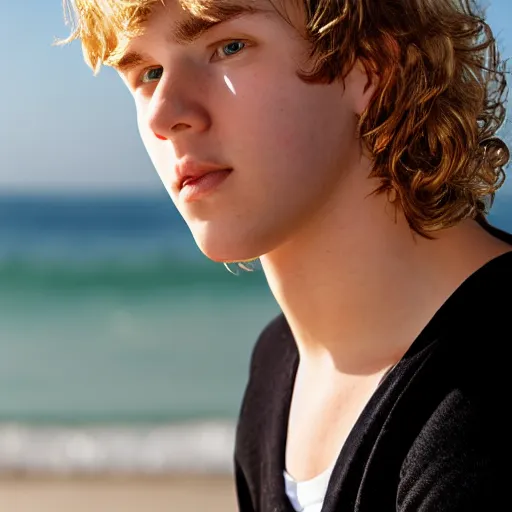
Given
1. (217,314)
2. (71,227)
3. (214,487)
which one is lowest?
(71,227)

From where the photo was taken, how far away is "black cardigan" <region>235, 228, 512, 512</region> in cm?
102

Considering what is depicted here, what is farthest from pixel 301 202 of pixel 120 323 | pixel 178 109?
pixel 120 323

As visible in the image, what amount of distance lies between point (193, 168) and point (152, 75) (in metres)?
0.17

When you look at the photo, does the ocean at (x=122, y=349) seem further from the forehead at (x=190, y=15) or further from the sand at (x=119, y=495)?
the forehead at (x=190, y=15)

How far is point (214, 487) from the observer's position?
3.82 m

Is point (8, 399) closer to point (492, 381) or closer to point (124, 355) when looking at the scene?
point (124, 355)

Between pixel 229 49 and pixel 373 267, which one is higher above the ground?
pixel 229 49

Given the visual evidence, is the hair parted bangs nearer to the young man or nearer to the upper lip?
the young man

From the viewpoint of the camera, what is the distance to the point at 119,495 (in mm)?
3811

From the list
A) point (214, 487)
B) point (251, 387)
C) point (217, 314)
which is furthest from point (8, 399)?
point (251, 387)

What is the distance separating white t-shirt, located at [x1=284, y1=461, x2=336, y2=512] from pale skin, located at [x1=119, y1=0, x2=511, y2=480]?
0.02m

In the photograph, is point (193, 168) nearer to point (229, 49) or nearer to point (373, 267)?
point (229, 49)

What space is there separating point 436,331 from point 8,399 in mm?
5882

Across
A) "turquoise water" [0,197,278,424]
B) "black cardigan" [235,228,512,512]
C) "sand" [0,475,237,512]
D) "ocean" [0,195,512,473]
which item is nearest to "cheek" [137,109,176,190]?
"black cardigan" [235,228,512,512]
